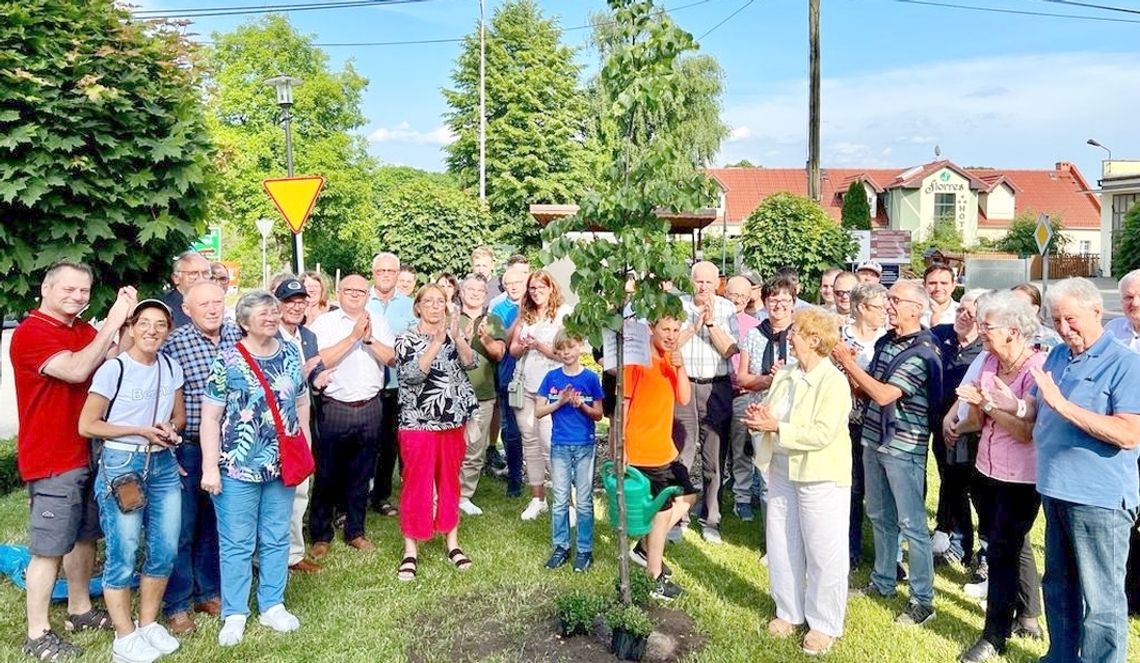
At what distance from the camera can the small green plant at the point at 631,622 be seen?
4.13 meters

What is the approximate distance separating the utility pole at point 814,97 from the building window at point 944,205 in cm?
3661

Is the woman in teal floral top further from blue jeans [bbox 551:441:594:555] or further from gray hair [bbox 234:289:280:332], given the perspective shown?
blue jeans [bbox 551:441:594:555]

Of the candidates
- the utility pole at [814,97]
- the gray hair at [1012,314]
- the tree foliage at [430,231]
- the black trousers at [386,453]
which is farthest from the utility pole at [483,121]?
the gray hair at [1012,314]

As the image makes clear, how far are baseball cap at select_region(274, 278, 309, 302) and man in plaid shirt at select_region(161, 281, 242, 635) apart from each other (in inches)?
19.3

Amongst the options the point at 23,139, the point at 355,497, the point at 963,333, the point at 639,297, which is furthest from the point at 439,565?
the point at 963,333

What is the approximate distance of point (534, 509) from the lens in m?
6.76

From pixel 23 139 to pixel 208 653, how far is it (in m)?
3.12

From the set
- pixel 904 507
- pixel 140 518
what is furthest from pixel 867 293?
pixel 140 518

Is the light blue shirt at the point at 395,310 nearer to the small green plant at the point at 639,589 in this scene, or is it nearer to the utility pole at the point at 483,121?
the small green plant at the point at 639,589

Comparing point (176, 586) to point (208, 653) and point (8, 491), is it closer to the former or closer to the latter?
point (208, 653)

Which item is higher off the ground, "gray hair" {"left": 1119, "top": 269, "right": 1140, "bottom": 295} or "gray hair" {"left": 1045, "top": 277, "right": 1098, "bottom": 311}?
"gray hair" {"left": 1119, "top": 269, "right": 1140, "bottom": 295}

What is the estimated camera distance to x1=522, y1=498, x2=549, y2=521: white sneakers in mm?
6680

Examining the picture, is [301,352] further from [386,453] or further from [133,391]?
[386,453]

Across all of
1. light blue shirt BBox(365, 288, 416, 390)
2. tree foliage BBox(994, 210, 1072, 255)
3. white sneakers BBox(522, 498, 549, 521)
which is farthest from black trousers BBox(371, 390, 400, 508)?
tree foliage BBox(994, 210, 1072, 255)
